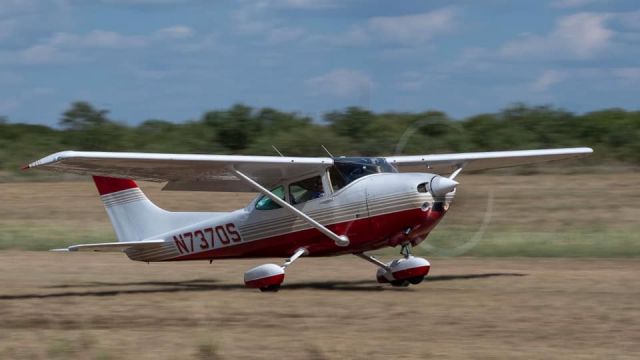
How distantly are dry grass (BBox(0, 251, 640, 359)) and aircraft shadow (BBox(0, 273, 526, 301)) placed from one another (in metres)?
0.03

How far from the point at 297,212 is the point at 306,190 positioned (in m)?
0.46

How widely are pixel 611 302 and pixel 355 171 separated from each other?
13.7ft

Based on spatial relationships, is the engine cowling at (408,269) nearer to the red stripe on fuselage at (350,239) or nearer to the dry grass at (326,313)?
the dry grass at (326,313)

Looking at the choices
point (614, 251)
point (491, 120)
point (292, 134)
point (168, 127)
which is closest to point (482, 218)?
point (614, 251)

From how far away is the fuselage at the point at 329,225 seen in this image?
15.2 meters

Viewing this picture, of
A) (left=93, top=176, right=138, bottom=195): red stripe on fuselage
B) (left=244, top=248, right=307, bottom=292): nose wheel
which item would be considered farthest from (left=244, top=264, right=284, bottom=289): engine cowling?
(left=93, top=176, right=138, bottom=195): red stripe on fuselage

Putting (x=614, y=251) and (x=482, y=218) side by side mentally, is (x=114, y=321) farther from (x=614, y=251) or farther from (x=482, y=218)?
(x=614, y=251)

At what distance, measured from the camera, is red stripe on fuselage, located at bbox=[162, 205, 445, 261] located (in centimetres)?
1534

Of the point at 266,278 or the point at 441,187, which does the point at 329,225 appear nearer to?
the point at 266,278

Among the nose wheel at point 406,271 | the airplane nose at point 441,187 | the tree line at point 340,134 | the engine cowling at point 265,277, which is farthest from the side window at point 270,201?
the tree line at point 340,134

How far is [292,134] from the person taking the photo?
45125mm

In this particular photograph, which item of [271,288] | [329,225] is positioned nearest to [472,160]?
[329,225]

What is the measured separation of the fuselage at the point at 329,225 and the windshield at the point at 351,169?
0.34 ft

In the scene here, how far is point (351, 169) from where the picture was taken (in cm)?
1594
